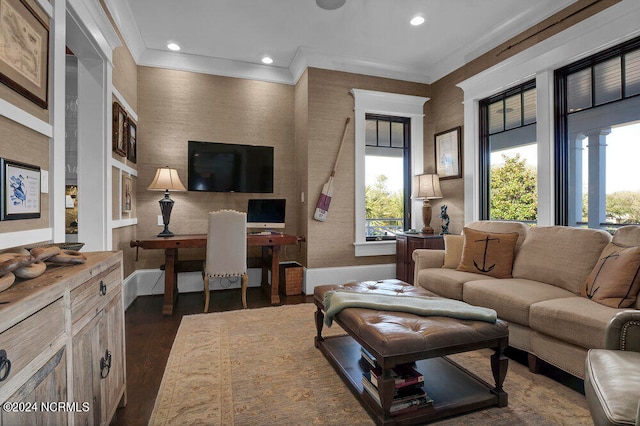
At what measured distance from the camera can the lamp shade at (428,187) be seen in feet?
13.4

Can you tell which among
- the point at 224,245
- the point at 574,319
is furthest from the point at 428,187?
the point at 224,245

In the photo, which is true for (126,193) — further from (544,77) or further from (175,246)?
(544,77)

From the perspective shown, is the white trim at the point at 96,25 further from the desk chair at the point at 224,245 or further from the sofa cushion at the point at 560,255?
the sofa cushion at the point at 560,255

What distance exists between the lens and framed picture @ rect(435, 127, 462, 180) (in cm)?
409

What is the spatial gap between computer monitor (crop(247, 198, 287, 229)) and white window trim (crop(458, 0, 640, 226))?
229cm

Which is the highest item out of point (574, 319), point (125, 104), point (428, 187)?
point (125, 104)

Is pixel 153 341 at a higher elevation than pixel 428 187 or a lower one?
lower

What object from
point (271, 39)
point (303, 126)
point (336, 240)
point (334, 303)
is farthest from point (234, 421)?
point (271, 39)

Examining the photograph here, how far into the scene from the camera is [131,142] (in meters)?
3.64

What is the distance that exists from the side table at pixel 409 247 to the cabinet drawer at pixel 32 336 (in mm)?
3538

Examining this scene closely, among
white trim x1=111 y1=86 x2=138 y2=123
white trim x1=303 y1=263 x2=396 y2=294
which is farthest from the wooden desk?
white trim x1=111 y1=86 x2=138 y2=123

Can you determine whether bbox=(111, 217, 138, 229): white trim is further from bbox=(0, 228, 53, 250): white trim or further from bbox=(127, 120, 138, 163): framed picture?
bbox=(0, 228, 53, 250): white trim

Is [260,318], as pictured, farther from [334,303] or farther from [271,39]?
[271,39]

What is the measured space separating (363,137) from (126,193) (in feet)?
9.49
